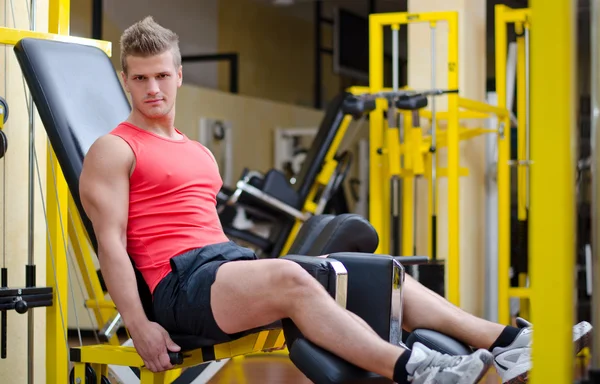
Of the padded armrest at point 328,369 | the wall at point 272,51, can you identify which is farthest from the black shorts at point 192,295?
the wall at point 272,51

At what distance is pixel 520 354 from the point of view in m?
2.12

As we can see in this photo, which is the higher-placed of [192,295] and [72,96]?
[72,96]

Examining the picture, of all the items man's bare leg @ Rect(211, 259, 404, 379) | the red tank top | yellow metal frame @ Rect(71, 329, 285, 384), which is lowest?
yellow metal frame @ Rect(71, 329, 285, 384)

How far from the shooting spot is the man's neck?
7.52 feet

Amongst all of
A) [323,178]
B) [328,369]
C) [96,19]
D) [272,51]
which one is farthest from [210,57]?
[328,369]

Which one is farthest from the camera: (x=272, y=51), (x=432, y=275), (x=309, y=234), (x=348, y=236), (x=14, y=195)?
(x=272, y=51)

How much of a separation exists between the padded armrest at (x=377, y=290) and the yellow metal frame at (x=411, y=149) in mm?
2209

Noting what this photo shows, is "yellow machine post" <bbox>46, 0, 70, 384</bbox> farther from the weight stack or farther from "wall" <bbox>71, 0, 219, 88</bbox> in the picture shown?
"wall" <bbox>71, 0, 219, 88</bbox>

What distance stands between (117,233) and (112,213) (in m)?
0.05

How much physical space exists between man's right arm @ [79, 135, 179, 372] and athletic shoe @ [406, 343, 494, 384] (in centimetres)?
58

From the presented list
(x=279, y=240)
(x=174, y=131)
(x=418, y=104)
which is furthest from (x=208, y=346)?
(x=279, y=240)

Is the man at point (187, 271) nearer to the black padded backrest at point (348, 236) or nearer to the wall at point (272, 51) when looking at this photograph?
the black padded backrest at point (348, 236)

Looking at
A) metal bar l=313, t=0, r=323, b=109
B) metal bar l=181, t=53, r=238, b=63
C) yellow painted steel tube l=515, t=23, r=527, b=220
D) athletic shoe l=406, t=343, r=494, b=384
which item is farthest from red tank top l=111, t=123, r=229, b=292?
metal bar l=313, t=0, r=323, b=109

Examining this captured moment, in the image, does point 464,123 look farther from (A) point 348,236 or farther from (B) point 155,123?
(B) point 155,123
